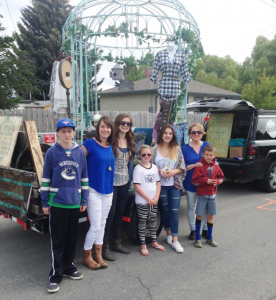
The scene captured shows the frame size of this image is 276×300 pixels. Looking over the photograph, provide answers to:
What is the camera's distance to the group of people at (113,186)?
3.00 meters

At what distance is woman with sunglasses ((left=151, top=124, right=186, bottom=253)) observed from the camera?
3.92 metres

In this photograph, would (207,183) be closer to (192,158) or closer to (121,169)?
(192,158)

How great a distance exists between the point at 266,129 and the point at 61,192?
5.54 m

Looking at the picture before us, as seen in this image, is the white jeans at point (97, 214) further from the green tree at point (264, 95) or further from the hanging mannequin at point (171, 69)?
the green tree at point (264, 95)

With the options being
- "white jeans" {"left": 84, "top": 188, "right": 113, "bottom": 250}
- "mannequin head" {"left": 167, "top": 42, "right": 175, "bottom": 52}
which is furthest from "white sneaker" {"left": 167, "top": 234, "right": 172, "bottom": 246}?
"mannequin head" {"left": 167, "top": 42, "right": 175, "bottom": 52}

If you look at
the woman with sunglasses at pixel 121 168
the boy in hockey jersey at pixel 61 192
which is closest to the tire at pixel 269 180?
the woman with sunglasses at pixel 121 168

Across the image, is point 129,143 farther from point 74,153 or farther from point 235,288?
point 235,288

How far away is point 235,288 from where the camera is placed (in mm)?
3066

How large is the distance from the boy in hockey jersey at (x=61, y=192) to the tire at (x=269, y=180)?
208 inches

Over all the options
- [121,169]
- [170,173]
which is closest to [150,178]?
[170,173]

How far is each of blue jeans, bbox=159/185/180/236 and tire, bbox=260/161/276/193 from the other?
12.8ft

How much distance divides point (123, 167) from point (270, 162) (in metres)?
4.67

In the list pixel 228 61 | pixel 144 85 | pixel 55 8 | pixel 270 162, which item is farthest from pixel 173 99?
pixel 228 61

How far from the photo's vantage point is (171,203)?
3.97 m
